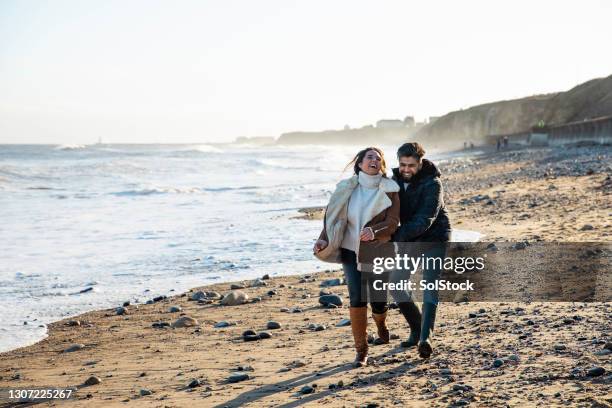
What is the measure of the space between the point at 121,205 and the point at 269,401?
21555 mm

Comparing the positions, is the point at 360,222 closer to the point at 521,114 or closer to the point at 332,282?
the point at 332,282

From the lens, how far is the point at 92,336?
7.93 m

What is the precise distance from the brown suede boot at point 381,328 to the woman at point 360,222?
401 millimetres

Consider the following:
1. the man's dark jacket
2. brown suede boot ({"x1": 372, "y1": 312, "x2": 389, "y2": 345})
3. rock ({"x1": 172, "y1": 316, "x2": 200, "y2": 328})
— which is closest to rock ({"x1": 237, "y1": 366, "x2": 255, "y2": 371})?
brown suede boot ({"x1": 372, "y1": 312, "x2": 389, "y2": 345})

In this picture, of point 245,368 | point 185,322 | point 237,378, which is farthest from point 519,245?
point 237,378

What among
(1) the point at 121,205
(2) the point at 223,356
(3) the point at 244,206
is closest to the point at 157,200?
(1) the point at 121,205

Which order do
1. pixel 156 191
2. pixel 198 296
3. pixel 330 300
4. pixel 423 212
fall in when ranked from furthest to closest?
1. pixel 156 191
2. pixel 198 296
3. pixel 330 300
4. pixel 423 212

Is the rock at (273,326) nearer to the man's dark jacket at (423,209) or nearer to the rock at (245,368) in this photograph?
the rock at (245,368)

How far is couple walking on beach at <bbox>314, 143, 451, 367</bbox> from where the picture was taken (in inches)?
224

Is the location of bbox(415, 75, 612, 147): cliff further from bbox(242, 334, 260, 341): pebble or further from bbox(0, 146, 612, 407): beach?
bbox(242, 334, 260, 341): pebble

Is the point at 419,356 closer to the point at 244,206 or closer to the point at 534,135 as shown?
the point at 244,206

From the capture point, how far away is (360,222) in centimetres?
575

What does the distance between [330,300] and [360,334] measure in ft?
9.00

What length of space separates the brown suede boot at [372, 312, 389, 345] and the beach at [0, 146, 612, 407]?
95 mm
